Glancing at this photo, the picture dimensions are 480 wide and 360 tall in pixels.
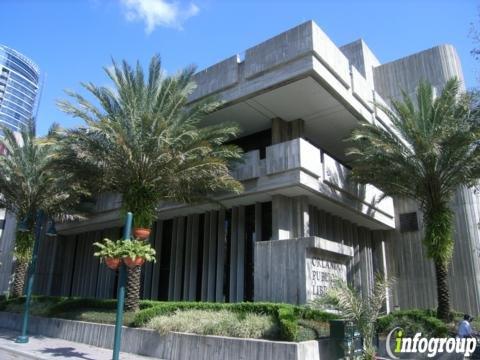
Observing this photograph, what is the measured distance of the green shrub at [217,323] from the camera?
1036 centimetres

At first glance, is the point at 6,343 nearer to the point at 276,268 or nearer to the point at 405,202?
the point at 276,268

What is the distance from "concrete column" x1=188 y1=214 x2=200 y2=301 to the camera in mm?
19250

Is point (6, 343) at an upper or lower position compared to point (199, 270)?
lower

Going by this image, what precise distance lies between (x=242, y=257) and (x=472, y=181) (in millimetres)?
9601

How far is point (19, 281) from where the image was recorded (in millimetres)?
21422

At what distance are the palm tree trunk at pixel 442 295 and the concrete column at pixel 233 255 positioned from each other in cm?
781

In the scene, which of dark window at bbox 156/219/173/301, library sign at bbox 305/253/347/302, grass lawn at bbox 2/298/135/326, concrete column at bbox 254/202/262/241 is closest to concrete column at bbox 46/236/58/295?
grass lawn at bbox 2/298/135/326

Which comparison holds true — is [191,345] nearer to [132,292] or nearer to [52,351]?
[52,351]

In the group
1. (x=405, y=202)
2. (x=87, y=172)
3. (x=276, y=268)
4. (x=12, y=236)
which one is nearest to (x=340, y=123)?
(x=405, y=202)

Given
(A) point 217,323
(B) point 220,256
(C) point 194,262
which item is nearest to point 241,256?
(B) point 220,256

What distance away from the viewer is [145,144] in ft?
47.8

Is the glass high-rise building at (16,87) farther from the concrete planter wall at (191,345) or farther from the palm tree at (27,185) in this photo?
the concrete planter wall at (191,345)

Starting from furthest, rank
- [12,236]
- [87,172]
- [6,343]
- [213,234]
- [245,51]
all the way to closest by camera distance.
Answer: [12,236]
[213,234]
[245,51]
[87,172]
[6,343]

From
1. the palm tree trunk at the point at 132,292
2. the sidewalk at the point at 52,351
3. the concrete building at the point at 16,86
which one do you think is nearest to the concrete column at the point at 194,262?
the palm tree trunk at the point at 132,292
